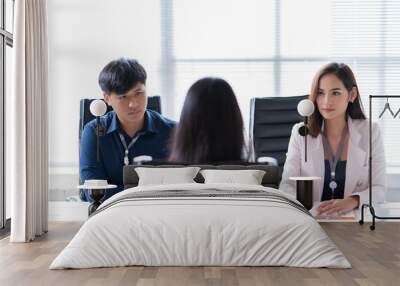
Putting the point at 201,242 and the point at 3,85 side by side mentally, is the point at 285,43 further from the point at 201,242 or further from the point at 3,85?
the point at 201,242

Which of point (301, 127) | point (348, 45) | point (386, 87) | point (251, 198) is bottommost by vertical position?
point (251, 198)

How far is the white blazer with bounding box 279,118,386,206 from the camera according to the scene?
7.02 metres

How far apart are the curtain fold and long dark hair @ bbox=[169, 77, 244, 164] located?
1582 mm

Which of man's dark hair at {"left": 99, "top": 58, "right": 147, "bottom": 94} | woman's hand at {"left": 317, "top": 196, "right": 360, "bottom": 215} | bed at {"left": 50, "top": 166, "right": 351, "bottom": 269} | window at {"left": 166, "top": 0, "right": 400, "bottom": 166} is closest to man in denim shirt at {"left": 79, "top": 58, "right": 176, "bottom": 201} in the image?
man's dark hair at {"left": 99, "top": 58, "right": 147, "bottom": 94}

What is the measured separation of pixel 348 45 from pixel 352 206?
1.88 meters

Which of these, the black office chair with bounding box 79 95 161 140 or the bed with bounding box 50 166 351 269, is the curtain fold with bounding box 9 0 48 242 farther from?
the bed with bounding box 50 166 351 269

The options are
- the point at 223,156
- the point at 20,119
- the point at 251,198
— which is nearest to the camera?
the point at 251,198

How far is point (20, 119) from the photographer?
582 centimetres

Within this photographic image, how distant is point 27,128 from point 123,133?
1.38 meters

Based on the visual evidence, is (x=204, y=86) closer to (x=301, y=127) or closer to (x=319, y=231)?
(x=301, y=127)

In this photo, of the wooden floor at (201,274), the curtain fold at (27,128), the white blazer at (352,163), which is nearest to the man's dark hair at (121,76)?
the curtain fold at (27,128)

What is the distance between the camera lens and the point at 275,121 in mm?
6977

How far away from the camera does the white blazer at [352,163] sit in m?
7.02

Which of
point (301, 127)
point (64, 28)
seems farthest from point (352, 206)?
point (64, 28)
